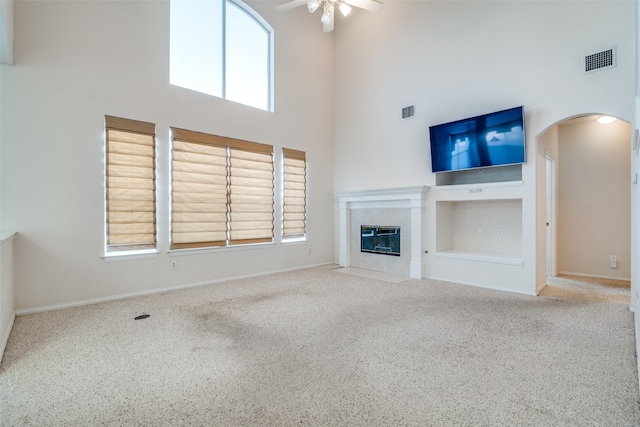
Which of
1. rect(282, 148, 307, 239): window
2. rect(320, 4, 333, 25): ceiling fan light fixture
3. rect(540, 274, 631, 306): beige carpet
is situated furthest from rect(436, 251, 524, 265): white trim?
rect(320, 4, 333, 25): ceiling fan light fixture

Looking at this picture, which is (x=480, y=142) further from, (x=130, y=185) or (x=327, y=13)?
(x=130, y=185)

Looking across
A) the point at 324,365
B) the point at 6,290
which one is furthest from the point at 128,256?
the point at 324,365

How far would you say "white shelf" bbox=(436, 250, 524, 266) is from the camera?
429cm

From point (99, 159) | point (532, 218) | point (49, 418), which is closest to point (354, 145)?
point (532, 218)

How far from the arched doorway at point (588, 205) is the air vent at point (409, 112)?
206 cm

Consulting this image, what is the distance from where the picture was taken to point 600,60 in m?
3.62

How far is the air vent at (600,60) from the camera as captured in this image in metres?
3.54

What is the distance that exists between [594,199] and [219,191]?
6339mm

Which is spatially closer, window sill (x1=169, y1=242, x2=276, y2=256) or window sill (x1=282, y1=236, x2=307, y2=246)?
window sill (x1=169, y1=242, x2=276, y2=256)

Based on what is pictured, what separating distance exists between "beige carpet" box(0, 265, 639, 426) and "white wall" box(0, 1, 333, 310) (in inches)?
19.7

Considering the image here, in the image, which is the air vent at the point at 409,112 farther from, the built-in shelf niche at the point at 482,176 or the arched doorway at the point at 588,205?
the arched doorway at the point at 588,205

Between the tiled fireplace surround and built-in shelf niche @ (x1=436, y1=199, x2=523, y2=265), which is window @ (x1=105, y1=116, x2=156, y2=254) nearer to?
the tiled fireplace surround

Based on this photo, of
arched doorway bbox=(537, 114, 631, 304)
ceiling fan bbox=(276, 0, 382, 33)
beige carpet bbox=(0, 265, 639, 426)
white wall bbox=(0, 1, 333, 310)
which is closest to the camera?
beige carpet bbox=(0, 265, 639, 426)

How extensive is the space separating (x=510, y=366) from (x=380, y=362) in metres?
0.94
